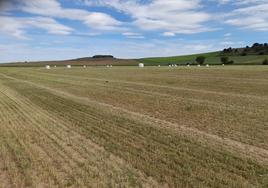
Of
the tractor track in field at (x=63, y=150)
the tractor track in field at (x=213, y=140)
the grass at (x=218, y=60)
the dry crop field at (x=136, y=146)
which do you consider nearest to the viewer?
the dry crop field at (x=136, y=146)

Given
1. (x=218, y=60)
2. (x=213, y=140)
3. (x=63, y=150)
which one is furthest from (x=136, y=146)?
(x=218, y=60)

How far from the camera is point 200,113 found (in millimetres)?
14078

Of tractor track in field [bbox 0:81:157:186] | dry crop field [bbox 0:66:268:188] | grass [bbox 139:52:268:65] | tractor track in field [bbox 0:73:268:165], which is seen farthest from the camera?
grass [bbox 139:52:268:65]

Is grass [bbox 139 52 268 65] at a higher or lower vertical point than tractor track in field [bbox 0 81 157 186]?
lower

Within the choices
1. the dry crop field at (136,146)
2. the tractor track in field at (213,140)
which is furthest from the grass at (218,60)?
the tractor track in field at (213,140)

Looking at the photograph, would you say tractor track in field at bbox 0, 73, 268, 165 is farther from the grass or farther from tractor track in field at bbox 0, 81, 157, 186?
the grass

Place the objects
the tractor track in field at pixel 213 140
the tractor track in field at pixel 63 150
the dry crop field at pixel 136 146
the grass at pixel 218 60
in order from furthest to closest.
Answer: the grass at pixel 218 60 → the tractor track in field at pixel 213 140 → the tractor track in field at pixel 63 150 → the dry crop field at pixel 136 146

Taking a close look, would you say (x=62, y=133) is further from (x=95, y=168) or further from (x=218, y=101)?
(x=218, y=101)

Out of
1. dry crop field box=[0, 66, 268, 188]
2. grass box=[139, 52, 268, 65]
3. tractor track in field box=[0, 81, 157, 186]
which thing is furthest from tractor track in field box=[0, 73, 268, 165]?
grass box=[139, 52, 268, 65]

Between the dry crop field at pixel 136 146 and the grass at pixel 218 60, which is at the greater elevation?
the dry crop field at pixel 136 146

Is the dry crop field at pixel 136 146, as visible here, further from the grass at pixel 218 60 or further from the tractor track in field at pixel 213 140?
the grass at pixel 218 60

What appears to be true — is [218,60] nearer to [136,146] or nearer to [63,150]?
[136,146]

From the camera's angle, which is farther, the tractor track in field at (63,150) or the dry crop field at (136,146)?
the tractor track in field at (63,150)

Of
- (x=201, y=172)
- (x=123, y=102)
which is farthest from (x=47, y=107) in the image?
(x=201, y=172)
